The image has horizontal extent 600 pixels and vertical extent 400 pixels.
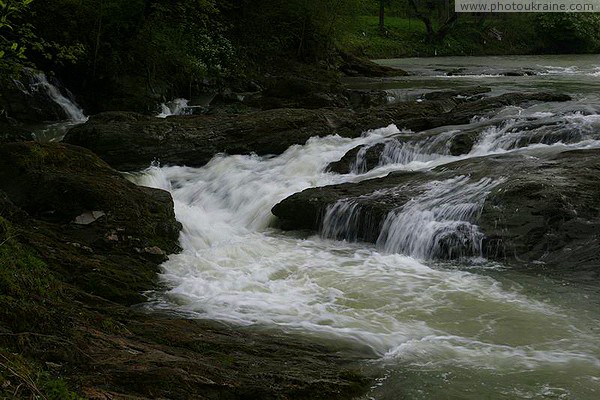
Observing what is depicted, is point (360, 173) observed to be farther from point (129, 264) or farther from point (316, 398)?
point (316, 398)

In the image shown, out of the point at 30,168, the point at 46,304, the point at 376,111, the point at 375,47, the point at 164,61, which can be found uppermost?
the point at 375,47

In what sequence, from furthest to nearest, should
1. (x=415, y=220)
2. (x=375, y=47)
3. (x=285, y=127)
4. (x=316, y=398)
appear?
(x=375, y=47) < (x=285, y=127) < (x=415, y=220) < (x=316, y=398)

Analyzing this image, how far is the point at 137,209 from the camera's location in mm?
9102

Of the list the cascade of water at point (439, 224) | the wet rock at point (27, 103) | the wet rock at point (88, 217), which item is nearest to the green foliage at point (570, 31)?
the wet rock at point (27, 103)

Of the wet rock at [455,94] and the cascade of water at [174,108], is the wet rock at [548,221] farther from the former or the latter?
the cascade of water at [174,108]

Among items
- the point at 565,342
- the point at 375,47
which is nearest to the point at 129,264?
the point at 565,342

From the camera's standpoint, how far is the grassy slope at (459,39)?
168 feet

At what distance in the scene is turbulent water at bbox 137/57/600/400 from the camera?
556 centimetres

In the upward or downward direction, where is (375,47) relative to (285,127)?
upward

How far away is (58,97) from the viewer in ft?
66.2

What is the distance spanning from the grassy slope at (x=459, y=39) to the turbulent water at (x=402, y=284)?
37133mm

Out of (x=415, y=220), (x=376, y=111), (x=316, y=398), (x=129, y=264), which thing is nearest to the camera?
(x=316, y=398)

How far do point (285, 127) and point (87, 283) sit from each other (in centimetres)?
938

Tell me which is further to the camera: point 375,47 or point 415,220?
point 375,47
